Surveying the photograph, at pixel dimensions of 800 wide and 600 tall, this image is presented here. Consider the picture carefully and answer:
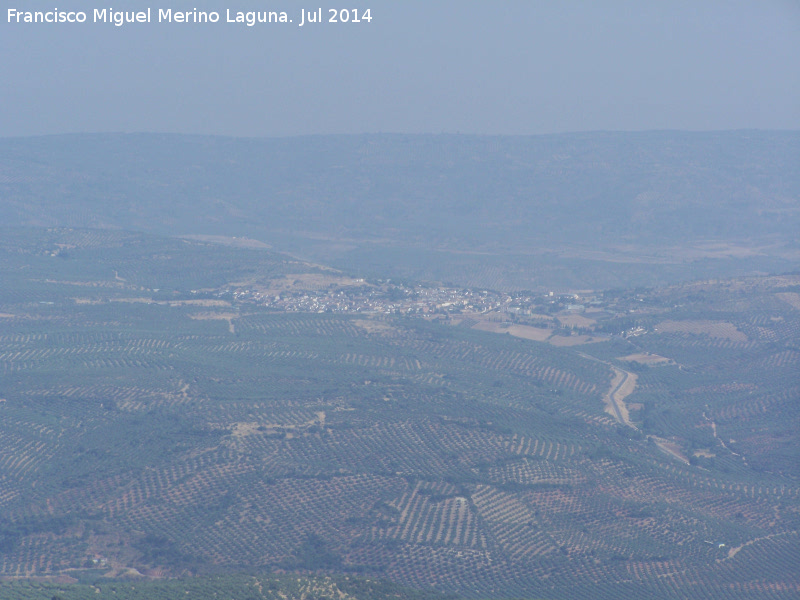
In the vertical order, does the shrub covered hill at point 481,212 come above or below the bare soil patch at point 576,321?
above

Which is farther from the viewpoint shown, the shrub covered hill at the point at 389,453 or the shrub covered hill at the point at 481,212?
the shrub covered hill at the point at 481,212

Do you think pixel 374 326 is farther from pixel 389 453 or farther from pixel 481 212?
pixel 481 212

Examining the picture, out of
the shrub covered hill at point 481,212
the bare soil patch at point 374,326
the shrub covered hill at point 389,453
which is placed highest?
the shrub covered hill at point 481,212

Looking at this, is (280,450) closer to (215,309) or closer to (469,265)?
(215,309)

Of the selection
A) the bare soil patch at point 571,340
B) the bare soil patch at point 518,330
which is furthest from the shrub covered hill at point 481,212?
the bare soil patch at point 571,340

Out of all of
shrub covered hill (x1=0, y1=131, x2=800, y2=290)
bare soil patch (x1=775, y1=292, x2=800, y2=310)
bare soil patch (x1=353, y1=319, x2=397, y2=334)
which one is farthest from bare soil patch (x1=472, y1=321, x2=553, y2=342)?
shrub covered hill (x1=0, y1=131, x2=800, y2=290)

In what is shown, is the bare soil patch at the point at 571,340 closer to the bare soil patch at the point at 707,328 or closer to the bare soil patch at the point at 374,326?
the bare soil patch at the point at 707,328

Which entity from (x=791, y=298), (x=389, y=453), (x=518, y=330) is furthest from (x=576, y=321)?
(x=389, y=453)

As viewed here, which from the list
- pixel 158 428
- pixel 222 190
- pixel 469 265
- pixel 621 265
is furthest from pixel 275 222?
pixel 158 428
